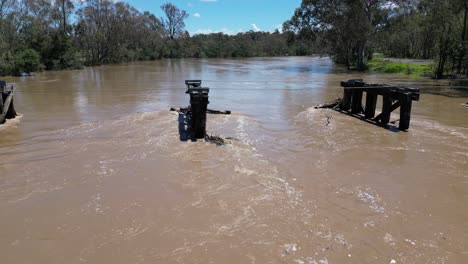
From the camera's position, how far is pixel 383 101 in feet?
45.0

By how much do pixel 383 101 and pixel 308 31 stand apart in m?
36.6

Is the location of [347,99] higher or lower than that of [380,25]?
lower

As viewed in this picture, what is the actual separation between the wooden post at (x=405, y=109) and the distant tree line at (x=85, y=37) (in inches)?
1298

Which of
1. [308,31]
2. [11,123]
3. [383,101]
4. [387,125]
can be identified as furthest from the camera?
[308,31]

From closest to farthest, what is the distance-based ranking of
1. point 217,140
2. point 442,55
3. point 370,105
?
point 217,140 → point 370,105 → point 442,55

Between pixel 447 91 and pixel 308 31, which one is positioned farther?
pixel 308 31

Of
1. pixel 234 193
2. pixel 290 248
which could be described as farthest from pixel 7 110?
pixel 290 248

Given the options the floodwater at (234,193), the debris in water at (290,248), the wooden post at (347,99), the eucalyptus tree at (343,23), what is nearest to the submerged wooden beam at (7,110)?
the floodwater at (234,193)

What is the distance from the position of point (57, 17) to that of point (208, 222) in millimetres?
47191

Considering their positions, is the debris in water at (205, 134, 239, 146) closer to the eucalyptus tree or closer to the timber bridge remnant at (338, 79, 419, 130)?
the timber bridge remnant at (338, 79, 419, 130)

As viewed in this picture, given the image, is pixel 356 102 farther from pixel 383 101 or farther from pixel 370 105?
pixel 383 101

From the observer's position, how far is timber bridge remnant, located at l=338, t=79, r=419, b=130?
40.8 feet

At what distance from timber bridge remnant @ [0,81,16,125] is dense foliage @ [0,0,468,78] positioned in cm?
2357

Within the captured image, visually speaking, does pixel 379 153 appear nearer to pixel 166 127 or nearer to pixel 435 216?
pixel 435 216
